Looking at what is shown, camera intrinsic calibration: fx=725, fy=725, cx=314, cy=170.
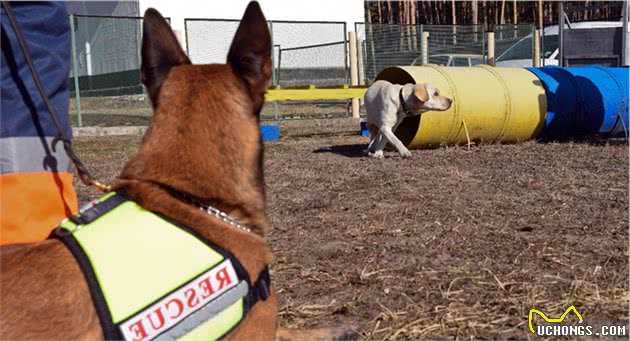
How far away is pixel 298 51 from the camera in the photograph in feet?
62.0

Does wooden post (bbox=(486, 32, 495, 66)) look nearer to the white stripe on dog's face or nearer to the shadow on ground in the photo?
the shadow on ground

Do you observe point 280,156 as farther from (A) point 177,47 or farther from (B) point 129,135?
(A) point 177,47

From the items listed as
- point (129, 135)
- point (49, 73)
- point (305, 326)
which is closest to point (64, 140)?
point (49, 73)

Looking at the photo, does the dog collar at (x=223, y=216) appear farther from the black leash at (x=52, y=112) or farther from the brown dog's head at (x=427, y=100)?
the brown dog's head at (x=427, y=100)

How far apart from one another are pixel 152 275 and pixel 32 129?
3.34 ft

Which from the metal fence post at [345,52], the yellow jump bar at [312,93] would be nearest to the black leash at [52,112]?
the yellow jump bar at [312,93]

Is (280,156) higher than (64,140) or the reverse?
the reverse

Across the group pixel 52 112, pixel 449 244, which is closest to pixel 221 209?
pixel 52 112

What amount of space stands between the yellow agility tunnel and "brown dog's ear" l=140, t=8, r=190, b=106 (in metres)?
8.24

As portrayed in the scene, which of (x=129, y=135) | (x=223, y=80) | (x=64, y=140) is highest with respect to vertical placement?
(x=223, y=80)

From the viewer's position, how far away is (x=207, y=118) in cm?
223

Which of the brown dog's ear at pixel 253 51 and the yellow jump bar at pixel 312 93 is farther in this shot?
the yellow jump bar at pixel 312 93

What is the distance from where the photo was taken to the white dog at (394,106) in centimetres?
996

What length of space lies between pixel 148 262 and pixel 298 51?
17.2 metres
